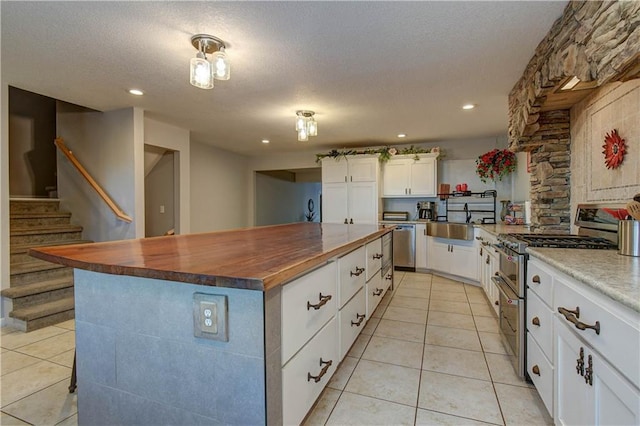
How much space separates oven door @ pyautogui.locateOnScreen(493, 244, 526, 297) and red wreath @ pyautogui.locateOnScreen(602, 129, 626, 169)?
2.85ft

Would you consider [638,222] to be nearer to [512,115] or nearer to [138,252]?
[512,115]

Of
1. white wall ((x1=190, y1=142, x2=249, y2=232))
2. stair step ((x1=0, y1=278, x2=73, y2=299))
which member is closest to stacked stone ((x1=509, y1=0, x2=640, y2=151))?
stair step ((x1=0, y1=278, x2=73, y2=299))

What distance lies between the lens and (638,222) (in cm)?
138

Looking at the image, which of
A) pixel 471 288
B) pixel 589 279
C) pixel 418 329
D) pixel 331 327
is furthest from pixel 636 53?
pixel 471 288

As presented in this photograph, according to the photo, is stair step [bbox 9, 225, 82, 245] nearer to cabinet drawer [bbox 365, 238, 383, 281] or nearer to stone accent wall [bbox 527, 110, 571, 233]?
cabinet drawer [bbox 365, 238, 383, 281]

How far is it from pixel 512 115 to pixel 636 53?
81.6 inches

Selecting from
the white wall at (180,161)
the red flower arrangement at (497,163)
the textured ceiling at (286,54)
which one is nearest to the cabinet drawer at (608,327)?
the textured ceiling at (286,54)

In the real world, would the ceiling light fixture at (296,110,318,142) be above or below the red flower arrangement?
above

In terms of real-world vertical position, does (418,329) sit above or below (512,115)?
below

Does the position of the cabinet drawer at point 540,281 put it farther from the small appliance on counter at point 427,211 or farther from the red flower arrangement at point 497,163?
the small appliance on counter at point 427,211

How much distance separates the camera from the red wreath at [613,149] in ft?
6.24

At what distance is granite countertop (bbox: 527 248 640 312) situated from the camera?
89 cm

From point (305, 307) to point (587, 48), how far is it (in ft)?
6.05

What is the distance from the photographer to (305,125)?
11.2 ft
